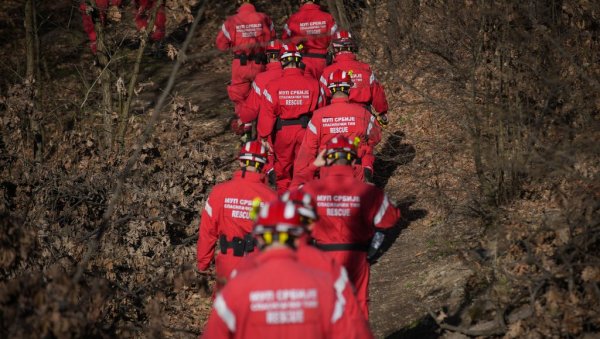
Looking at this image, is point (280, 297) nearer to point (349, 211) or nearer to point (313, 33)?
point (349, 211)

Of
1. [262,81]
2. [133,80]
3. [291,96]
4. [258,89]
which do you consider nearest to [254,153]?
[291,96]

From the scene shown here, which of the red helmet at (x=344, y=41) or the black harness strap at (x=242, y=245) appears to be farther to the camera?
the red helmet at (x=344, y=41)

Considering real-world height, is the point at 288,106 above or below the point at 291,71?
below

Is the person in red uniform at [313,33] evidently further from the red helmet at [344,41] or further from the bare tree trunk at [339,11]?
the red helmet at [344,41]

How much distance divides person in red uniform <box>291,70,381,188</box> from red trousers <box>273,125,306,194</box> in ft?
3.94

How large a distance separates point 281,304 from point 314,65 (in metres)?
10.4

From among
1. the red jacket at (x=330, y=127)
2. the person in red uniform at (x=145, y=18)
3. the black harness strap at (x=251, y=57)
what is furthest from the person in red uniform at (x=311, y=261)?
the person in red uniform at (x=145, y=18)

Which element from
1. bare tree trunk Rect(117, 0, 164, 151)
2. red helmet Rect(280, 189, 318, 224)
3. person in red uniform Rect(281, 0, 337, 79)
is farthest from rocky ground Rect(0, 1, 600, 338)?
red helmet Rect(280, 189, 318, 224)

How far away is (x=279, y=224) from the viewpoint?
16.3 ft

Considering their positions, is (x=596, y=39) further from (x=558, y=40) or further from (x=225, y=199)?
(x=225, y=199)

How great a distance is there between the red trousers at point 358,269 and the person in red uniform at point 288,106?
447 cm

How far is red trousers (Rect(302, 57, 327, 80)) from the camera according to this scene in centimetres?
1488

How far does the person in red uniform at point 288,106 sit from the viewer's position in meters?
11.8

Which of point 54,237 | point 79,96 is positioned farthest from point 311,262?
point 79,96
